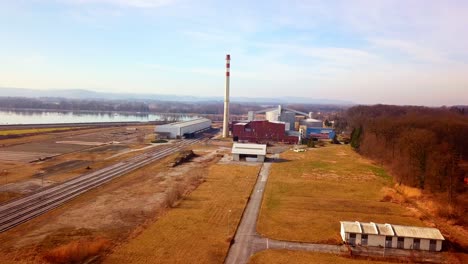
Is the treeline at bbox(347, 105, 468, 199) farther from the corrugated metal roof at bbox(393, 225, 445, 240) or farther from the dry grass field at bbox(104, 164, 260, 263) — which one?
the dry grass field at bbox(104, 164, 260, 263)

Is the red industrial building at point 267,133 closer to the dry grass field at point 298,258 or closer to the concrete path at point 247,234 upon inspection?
the concrete path at point 247,234

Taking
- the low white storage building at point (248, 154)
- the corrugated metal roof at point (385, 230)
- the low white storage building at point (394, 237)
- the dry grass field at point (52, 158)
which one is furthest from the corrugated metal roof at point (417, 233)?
the dry grass field at point (52, 158)

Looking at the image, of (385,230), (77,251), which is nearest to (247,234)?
(385,230)

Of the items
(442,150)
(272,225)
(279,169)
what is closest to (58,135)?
(279,169)

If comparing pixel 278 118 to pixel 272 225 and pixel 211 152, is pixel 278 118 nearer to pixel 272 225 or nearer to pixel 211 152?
pixel 211 152

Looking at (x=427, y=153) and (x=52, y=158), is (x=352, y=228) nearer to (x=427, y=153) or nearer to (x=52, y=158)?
(x=427, y=153)

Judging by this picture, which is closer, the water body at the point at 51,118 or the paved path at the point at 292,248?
the paved path at the point at 292,248
